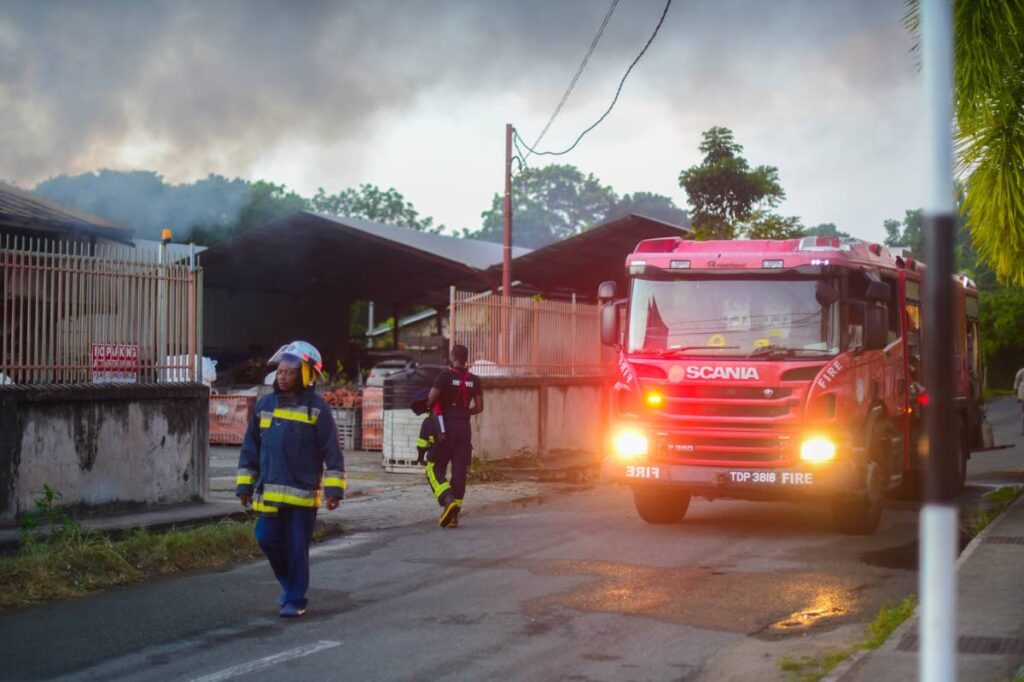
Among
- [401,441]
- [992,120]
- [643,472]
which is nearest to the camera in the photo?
[992,120]

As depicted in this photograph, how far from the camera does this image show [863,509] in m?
11.8

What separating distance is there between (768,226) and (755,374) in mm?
19517

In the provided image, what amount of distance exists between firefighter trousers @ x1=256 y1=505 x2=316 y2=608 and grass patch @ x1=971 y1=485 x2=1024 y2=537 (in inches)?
281

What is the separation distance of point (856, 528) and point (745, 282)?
104 inches

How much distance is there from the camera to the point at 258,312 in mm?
39688

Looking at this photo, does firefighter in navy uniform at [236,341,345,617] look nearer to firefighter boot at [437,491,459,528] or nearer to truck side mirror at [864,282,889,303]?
firefighter boot at [437,491,459,528]

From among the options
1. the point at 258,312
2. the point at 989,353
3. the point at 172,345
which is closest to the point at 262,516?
the point at 172,345

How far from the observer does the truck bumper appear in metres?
11.3

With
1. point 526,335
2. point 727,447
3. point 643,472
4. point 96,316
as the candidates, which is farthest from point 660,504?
point 526,335

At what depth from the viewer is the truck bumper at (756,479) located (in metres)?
11.3

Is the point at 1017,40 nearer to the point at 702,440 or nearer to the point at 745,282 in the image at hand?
the point at 745,282

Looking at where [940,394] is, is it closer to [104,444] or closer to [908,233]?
[104,444]

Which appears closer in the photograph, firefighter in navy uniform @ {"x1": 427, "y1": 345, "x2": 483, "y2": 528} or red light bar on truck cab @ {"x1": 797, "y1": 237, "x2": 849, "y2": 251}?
red light bar on truck cab @ {"x1": 797, "y1": 237, "x2": 849, "y2": 251}

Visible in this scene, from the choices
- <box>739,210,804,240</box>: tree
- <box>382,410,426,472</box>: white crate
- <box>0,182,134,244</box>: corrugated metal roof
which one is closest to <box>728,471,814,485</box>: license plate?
<box>382,410,426,472</box>: white crate
